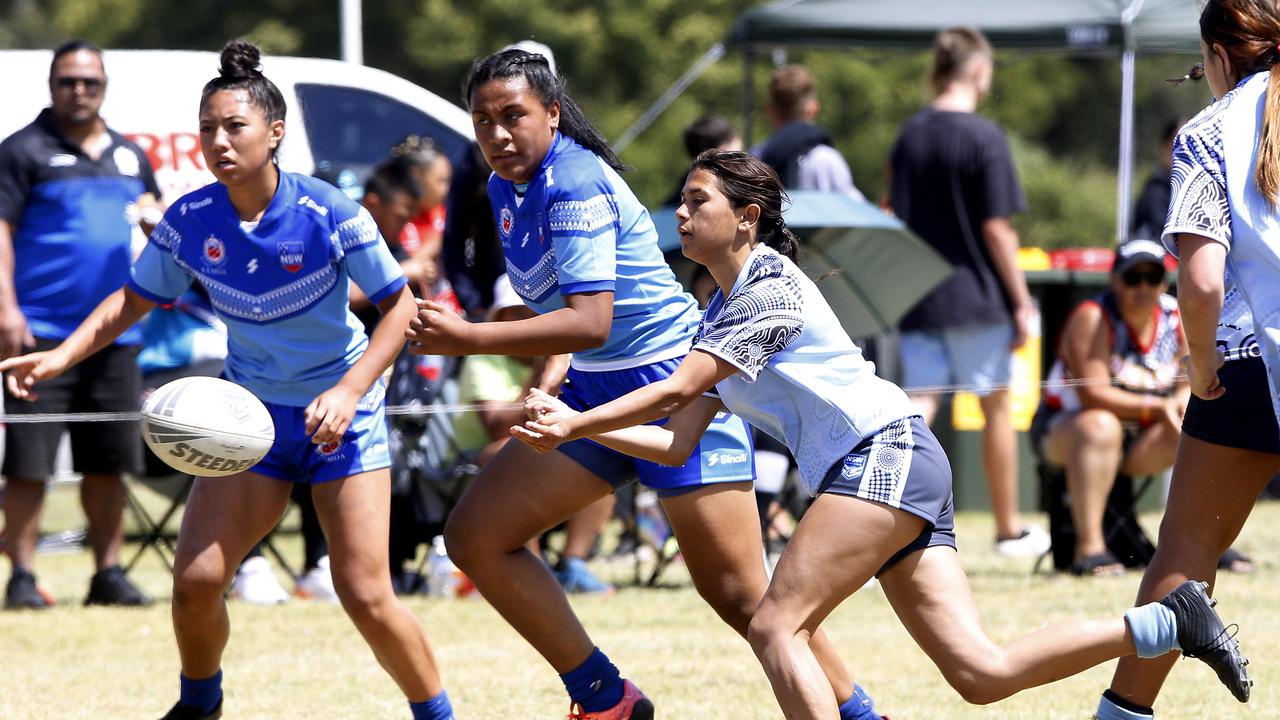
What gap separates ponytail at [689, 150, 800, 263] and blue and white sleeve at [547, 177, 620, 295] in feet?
1.12

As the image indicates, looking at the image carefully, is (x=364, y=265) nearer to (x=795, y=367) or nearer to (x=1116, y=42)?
(x=795, y=367)

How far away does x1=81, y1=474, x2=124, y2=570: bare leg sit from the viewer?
824cm

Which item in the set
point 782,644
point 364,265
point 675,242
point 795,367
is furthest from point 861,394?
point 675,242

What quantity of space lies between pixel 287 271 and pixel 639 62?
27.1 m

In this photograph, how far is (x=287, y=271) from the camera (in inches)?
201

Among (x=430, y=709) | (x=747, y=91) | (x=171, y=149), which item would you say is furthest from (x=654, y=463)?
(x=747, y=91)

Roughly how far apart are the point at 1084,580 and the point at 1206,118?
4.46 m

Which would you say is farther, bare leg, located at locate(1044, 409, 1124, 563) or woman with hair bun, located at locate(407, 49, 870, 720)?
bare leg, located at locate(1044, 409, 1124, 563)

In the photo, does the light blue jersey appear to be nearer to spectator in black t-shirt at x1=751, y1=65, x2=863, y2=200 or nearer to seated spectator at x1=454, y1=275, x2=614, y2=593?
seated spectator at x1=454, y1=275, x2=614, y2=593

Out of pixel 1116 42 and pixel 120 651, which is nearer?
pixel 120 651

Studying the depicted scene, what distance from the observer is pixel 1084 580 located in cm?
838

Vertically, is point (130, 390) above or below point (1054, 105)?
above

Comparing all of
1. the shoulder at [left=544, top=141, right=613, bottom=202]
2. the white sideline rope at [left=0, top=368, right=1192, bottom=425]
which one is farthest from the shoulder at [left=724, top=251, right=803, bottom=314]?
the white sideline rope at [left=0, top=368, right=1192, bottom=425]

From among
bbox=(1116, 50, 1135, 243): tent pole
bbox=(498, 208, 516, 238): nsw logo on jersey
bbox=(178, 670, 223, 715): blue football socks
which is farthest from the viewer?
bbox=(1116, 50, 1135, 243): tent pole
